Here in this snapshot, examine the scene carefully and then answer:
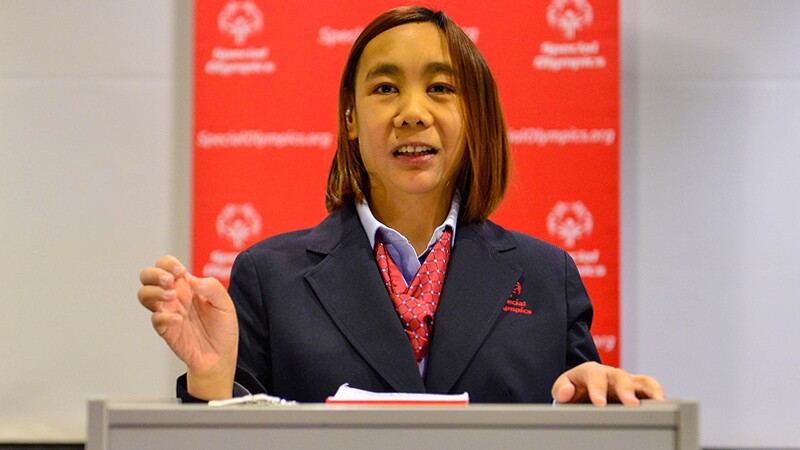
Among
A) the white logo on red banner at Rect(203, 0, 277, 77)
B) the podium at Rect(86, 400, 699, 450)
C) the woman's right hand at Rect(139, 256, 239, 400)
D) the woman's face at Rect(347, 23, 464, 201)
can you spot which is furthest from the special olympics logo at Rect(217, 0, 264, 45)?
the podium at Rect(86, 400, 699, 450)

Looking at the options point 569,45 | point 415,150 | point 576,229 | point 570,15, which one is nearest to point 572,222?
point 576,229

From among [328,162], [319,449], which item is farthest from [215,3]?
[319,449]

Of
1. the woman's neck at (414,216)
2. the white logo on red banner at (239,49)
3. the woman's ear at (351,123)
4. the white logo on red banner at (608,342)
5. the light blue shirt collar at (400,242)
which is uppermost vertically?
the white logo on red banner at (239,49)

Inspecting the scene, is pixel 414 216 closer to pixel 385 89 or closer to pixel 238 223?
pixel 385 89

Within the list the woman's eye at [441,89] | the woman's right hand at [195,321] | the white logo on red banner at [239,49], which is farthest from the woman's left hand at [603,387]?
the white logo on red banner at [239,49]

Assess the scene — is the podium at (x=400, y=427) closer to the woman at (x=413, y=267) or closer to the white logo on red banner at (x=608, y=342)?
the woman at (x=413, y=267)

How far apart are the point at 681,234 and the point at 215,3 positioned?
6.69ft

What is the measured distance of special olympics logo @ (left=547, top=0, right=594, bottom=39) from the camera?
3.51 m

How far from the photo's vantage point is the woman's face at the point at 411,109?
1807 millimetres

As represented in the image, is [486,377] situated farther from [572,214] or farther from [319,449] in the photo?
[572,214]

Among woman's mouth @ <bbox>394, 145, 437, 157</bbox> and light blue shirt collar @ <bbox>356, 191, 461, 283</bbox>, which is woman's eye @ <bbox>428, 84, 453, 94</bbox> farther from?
light blue shirt collar @ <bbox>356, 191, 461, 283</bbox>

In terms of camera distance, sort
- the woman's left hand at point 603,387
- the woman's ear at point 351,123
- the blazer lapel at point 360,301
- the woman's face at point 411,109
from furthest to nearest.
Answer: the woman's ear at point 351,123 → the woman's face at point 411,109 → the blazer lapel at point 360,301 → the woman's left hand at point 603,387

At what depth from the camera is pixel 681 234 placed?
3656 mm

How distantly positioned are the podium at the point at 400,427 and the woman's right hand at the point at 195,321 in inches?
12.8
